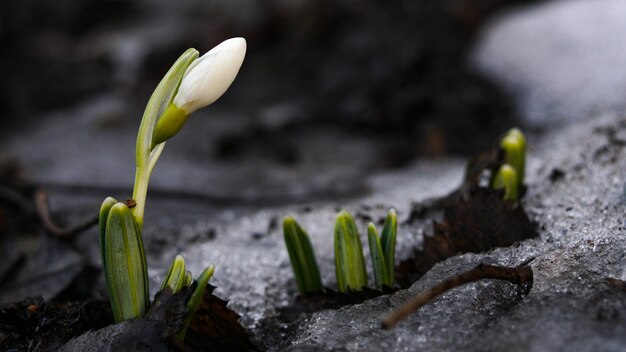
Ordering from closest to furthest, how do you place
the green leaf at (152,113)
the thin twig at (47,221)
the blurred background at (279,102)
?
the green leaf at (152,113), the thin twig at (47,221), the blurred background at (279,102)

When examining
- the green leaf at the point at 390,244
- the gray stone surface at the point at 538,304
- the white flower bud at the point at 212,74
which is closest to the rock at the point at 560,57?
the gray stone surface at the point at 538,304

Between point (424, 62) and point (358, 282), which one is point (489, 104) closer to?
point (424, 62)

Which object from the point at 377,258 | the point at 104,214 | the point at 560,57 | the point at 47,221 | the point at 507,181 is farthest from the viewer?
the point at 560,57

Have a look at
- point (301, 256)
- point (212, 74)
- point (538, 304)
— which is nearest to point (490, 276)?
point (538, 304)

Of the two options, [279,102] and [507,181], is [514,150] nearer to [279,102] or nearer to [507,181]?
[507,181]

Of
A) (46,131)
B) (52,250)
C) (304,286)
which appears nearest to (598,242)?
(304,286)

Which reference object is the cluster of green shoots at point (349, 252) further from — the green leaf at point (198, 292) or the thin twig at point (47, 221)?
the thin twig at point (47, 221)

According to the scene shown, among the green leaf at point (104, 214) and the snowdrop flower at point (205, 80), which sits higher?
the snowdrop flower at point (205, 80)
